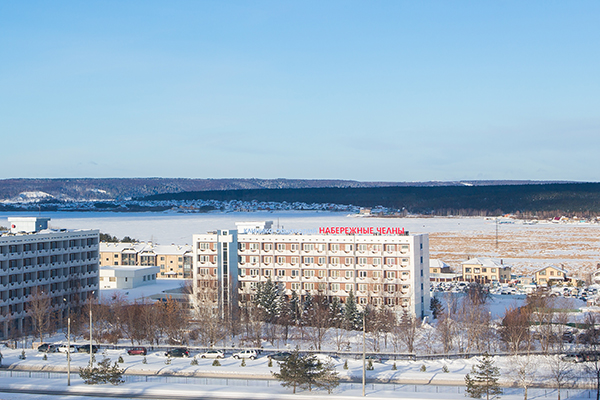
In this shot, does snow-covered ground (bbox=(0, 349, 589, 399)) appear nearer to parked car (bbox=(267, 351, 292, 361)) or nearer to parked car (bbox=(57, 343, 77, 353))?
parked car (bbox=(267, 351, 292, 361))

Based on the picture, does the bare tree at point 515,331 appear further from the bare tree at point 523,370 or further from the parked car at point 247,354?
the parked car at point 247,354

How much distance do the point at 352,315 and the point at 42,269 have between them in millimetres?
37048

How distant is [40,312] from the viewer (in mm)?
70875

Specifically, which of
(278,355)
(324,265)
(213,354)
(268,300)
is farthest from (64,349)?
(324,265)

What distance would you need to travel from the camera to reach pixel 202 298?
78500mm

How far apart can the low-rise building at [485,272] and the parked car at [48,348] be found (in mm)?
80309

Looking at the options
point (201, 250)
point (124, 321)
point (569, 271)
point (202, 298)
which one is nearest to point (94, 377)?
point (124, 321)

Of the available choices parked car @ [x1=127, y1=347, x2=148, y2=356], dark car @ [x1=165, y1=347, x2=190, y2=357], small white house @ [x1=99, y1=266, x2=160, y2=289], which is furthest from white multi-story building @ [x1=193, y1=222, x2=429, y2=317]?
small white house @ [x1=99, y1=266, x2=160, y2=289]

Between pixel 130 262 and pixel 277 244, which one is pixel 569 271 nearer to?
pixel 277 244

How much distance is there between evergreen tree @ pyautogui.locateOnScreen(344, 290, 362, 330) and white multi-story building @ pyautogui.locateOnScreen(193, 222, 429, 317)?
3.68 metres

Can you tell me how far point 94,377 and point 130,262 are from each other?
8241 cm

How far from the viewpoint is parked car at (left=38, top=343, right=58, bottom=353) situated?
64.1 m

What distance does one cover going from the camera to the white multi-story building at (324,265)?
80.8 meters

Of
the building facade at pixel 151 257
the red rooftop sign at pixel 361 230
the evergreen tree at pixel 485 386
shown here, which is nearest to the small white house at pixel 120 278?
the building facade at pixel 151 257
